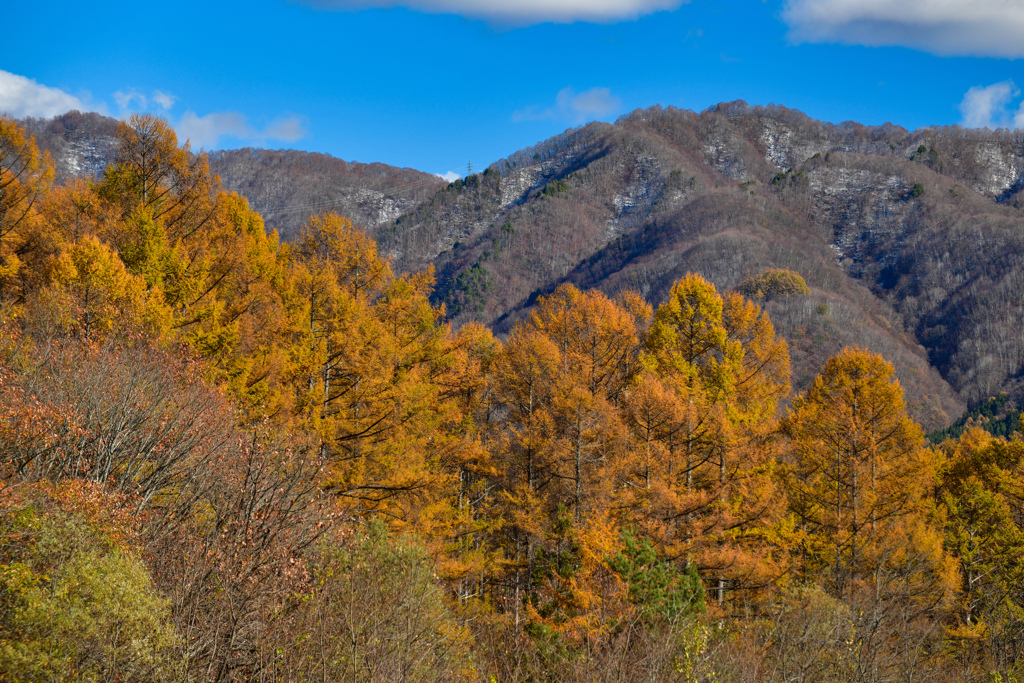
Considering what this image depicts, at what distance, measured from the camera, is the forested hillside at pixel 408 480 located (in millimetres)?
8617

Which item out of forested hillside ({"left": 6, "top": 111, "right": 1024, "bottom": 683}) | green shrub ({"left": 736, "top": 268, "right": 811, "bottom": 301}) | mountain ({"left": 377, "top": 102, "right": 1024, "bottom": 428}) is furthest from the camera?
green shrub ({"left": 736, "top": 268, "right": 811, "bottom": 301})

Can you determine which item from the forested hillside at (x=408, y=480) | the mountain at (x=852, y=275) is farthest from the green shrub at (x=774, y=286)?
the forested hillside at (x=408, y=480)

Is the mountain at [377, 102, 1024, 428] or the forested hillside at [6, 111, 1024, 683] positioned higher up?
the mountain at [377, 102, 1024, 428]

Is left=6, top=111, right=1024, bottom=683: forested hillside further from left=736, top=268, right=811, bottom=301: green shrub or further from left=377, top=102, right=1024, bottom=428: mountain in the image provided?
left=736, top=268, right=811, bottom=301: green shrub

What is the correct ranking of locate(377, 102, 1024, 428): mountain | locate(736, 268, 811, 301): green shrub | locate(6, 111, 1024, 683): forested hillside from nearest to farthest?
locate(6, 111, 1024, 683): forested hillside, locate(377, 102, 1024, 428): mountain, locate(736, 268, 811, 301): green shrub

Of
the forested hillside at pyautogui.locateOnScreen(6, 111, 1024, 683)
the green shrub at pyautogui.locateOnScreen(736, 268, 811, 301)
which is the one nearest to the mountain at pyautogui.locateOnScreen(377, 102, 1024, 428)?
the green shrub at pyautogui.locateOnScreen(736, 268, 811, 301)

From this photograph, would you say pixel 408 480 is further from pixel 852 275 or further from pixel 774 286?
pixel 852 275

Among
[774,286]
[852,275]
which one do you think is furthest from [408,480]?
[852,275]

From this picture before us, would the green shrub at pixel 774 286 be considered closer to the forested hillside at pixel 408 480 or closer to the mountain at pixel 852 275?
the mountain at pixel 852 275

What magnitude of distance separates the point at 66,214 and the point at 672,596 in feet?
66.3

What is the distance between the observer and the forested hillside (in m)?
8.62

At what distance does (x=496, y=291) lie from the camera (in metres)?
158

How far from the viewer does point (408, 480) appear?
18469 millimetres

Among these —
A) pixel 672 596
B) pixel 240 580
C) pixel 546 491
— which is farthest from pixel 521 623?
pixel 240 580
